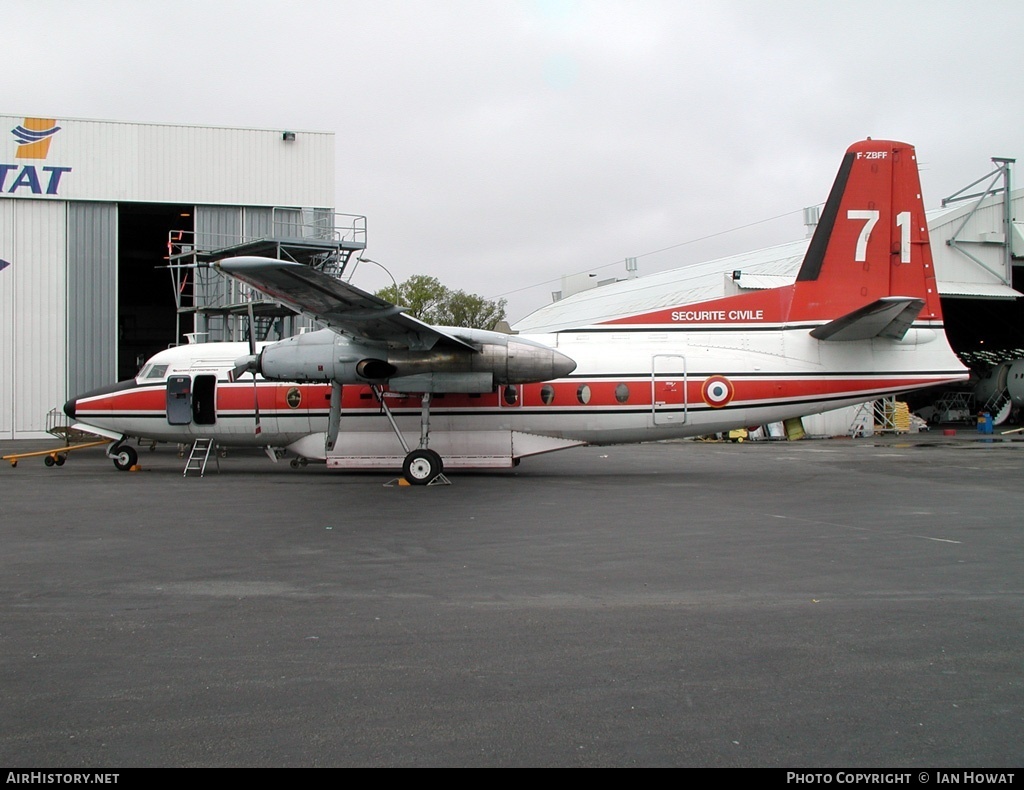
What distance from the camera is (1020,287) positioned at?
4053 cm

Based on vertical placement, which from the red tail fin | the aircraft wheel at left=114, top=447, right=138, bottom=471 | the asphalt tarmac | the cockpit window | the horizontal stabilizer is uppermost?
the red tail fin

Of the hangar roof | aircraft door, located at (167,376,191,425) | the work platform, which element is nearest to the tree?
the hangar roof

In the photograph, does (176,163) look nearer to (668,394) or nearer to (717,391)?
(668,394)

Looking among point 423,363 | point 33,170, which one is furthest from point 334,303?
point 33,170

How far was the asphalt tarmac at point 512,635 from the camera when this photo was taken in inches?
149

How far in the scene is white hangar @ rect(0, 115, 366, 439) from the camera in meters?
29.6

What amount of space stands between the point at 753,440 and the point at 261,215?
22248mm

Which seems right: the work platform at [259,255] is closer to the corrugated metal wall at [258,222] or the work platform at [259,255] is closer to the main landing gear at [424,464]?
the corrugated metal wall at [258,222]

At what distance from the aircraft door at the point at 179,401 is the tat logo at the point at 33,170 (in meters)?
17.6

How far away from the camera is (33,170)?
97.5ft

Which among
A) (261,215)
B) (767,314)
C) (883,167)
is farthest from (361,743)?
(261,215)

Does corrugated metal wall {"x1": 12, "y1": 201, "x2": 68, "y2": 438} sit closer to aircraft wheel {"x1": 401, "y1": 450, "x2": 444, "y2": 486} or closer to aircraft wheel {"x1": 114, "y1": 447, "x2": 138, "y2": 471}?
aircraft wheel {"x1": 114, "y1": 447, "x2": 138, "y2": 471}

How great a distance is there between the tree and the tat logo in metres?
51.4

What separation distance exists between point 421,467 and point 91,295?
21.7 meters
